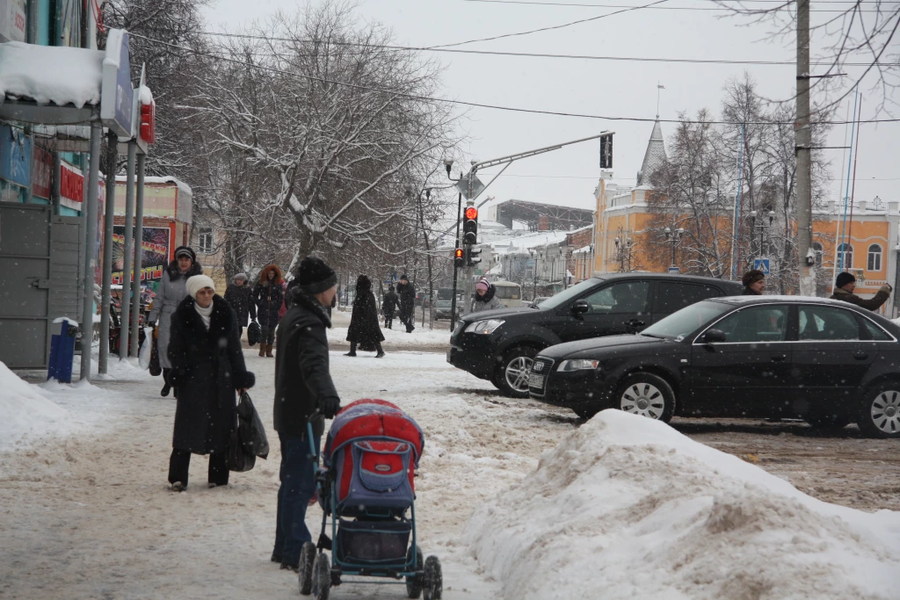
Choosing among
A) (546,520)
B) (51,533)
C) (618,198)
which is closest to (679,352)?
(546,520)

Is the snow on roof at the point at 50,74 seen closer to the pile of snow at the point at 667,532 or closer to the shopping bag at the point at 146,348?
the shopping bag at the point at 146,348

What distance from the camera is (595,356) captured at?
11930 mm

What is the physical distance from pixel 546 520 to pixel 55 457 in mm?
4765

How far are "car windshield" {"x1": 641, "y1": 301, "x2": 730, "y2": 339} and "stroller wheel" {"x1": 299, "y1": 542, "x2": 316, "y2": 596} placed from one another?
301 inches

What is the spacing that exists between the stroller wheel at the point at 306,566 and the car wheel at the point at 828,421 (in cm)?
824

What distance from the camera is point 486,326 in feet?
49.4

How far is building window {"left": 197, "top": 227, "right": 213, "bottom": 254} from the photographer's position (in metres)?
47.5

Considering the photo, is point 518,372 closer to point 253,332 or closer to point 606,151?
point 253,332

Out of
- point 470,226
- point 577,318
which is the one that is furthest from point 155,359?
point 470,226

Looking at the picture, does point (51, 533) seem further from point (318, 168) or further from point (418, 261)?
point (418, 261)

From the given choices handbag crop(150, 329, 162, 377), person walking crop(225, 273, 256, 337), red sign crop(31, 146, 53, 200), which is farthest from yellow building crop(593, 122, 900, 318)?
handbag crop(150, 329, 162, 377)

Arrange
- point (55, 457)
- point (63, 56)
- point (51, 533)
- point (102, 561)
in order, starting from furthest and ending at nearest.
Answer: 1. point (63, 56)
2. point (55, 457)
3. point (51, 533)
4. point (102, 561)

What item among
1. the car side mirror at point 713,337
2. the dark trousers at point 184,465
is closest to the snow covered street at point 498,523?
the dark trousers at point 184,465

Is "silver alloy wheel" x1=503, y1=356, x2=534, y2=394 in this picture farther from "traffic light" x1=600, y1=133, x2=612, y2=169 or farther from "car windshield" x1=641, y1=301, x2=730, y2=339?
"traffic light" x1=600, y1=133, x2=612, y2=169
